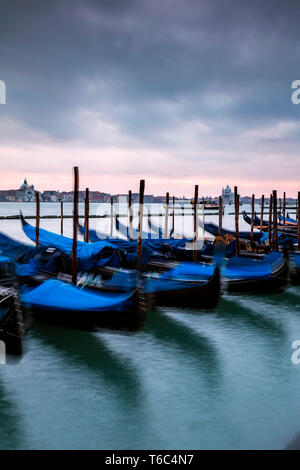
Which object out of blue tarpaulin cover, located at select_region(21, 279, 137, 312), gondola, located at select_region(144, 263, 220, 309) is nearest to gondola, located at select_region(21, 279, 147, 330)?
blue tarpaulin cover, located at select_region(21, 279, 137, 312)

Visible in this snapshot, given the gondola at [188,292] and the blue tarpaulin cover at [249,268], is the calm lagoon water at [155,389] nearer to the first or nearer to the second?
the gondola at [188,292]

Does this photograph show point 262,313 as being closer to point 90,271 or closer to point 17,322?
point 90,271

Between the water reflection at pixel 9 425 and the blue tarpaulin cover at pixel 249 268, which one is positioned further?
the blue tarpaulin cover at pixel 249 268

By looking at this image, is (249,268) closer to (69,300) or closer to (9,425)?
(69,300)

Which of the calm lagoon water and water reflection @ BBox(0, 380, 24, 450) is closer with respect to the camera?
water reflection @ BBox(0, 380, 24, 450)

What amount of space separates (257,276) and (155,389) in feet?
16.7

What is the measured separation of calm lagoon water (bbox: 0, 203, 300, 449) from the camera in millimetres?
4195

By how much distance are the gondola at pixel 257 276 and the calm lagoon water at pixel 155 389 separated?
174 centimetres

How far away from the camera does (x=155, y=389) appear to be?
519 centimetres

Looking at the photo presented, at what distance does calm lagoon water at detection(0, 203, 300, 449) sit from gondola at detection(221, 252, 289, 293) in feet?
5.71

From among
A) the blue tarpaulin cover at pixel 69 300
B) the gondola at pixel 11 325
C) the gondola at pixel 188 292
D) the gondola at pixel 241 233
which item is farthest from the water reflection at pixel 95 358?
the gondola at pixel 241 233

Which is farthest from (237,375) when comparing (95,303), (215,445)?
(95,303)

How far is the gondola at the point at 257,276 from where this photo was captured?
9.54m

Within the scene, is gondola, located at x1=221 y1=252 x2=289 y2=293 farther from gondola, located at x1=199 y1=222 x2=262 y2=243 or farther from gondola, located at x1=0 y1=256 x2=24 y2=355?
gondola, located at x1=199 y1=222 x2=262 y2=243
